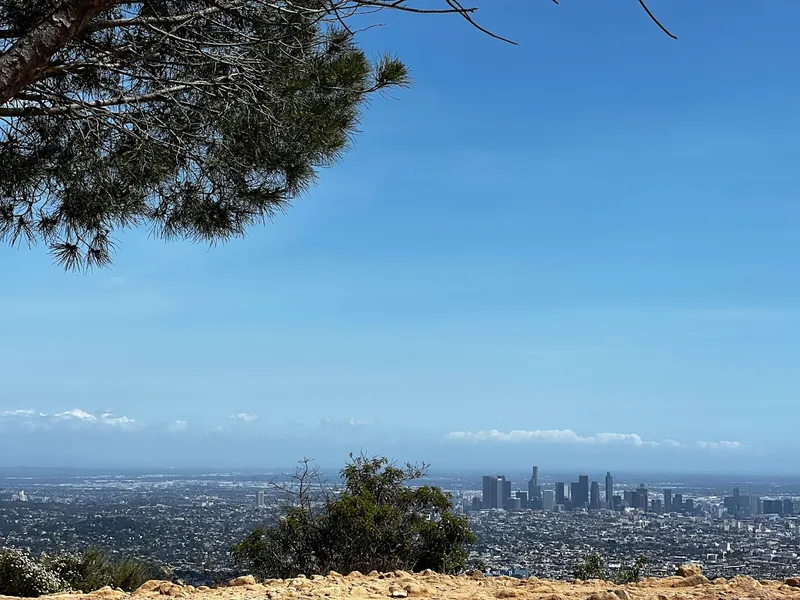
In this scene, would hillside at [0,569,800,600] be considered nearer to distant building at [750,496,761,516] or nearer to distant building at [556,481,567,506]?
distant building at [556,481,567,506]

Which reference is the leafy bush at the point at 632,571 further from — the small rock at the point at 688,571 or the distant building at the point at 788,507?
the distant building at the point at 788,507

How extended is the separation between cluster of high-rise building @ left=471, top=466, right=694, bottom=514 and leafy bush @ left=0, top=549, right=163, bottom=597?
400 inches

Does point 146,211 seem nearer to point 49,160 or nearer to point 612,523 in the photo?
point 49,160

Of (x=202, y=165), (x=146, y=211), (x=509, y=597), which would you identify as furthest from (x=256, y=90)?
(x=509, y=597)

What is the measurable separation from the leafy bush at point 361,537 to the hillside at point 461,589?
6.19ft

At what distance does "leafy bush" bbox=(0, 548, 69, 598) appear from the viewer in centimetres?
689

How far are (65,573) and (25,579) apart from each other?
0.76 m

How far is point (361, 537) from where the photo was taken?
8.13 m

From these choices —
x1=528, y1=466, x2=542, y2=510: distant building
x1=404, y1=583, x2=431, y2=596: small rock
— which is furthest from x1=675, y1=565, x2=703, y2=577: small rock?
x1=528, y1=466, x2=542, y2=510: distant building

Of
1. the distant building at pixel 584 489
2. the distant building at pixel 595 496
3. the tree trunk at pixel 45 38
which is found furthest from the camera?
the distant building at pixel 584 489

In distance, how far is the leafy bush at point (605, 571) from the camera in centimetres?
732

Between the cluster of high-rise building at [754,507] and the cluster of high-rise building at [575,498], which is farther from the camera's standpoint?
the cluster of high-rise building at [754,507]

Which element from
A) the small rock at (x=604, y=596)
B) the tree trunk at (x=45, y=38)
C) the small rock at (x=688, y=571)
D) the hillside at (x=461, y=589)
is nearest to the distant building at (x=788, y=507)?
the small rock at (x=688, y=571)

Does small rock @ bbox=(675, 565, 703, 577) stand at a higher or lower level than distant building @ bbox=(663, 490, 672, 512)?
higher
